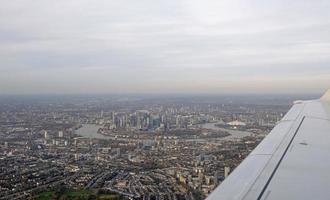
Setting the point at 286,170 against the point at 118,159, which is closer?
the point at 286,170

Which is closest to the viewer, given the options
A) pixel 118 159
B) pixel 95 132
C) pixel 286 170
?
pixel 286 170

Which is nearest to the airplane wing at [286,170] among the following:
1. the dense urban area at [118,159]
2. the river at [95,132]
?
the dense urban area at [118,159]

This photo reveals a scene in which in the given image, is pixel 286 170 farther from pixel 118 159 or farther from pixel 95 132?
pixel 95 132

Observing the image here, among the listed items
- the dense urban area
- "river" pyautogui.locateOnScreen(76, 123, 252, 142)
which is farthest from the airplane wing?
"river" pyautogui.locateOnScreen(76, 123, 252, 142)

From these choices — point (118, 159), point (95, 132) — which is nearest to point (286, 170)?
point (118, 159)

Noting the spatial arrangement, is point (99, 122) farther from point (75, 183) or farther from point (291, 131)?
point (291, 131)

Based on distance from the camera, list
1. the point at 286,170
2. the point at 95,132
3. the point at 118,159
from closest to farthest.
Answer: the point at 286,170
the point at 118,159
the point at 95,132

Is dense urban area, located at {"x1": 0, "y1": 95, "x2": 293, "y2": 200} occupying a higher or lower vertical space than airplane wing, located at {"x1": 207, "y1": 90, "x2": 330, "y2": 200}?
Result: lower

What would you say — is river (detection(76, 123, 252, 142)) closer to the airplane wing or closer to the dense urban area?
the dense urban area
